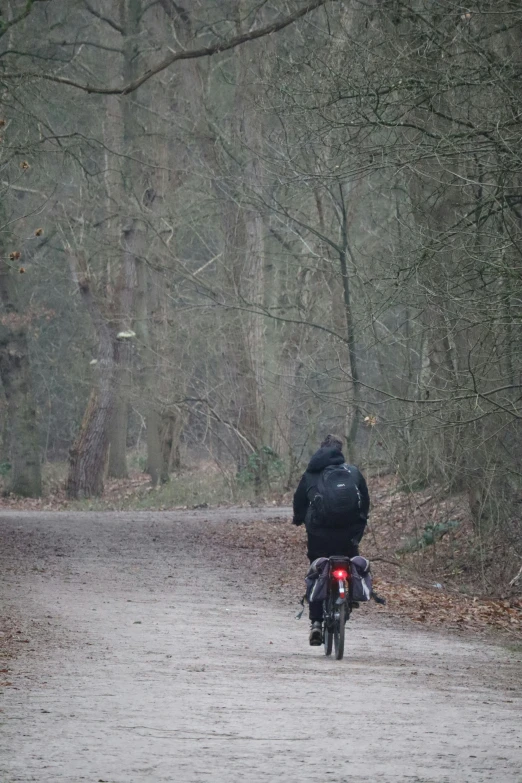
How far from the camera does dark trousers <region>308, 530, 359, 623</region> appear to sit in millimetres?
11359

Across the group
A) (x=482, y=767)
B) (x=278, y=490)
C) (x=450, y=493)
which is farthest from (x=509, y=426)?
(x=278, y=490)

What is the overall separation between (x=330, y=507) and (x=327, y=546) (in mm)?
396

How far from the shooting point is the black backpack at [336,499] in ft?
36.7

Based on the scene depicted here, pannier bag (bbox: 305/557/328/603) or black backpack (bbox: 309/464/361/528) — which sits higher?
black backpack (bbox: 309/464/361/528)

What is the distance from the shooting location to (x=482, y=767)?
21.7 feet

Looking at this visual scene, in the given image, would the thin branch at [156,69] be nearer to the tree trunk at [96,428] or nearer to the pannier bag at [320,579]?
the pannier bag at [320,579]

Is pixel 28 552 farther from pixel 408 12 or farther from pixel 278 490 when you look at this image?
A: pixel 278 490

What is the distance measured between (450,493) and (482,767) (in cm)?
1403

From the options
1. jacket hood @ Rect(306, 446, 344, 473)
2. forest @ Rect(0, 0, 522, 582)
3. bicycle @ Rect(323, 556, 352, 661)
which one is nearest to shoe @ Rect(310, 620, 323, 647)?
bicycle @ Rect(323, 556, 352, 661)

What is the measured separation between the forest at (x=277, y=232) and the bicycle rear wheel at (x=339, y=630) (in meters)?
3.27

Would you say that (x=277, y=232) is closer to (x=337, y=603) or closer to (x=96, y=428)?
(x=96, y=428)

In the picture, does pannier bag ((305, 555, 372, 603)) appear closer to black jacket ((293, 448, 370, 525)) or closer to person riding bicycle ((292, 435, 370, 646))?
person riding bicycle ((292, 435, 370, 646))

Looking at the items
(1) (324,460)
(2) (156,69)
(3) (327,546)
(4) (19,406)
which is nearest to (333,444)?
(1) (324,460)

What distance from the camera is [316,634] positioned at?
11.5 m
